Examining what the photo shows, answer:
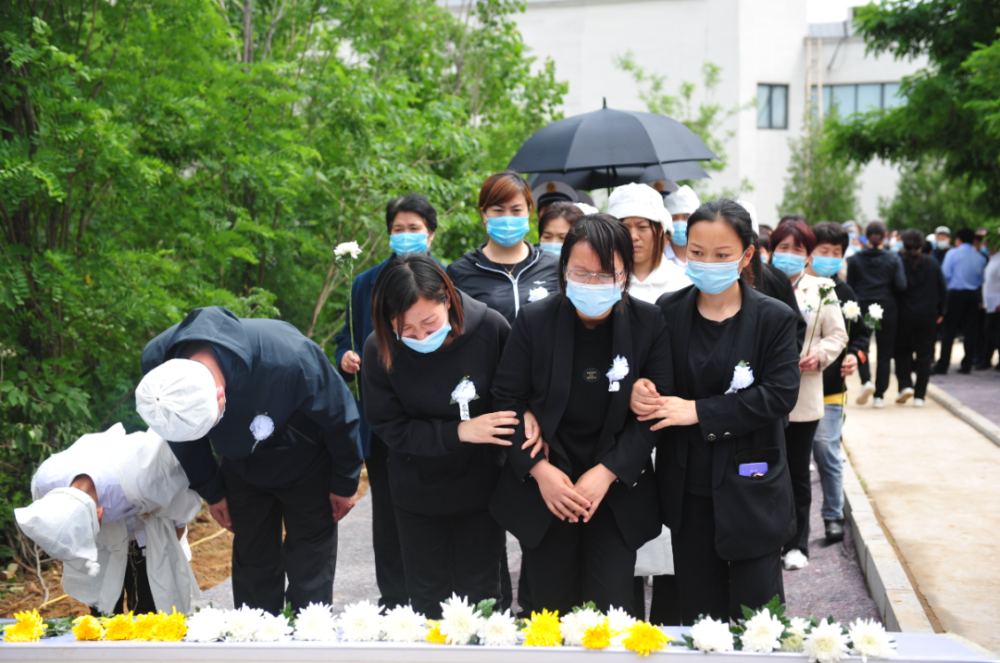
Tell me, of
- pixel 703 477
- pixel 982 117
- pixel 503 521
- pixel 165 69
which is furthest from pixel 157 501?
pixel 982 117

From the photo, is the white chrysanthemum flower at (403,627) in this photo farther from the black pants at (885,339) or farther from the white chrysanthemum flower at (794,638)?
the black pants at (885,339)

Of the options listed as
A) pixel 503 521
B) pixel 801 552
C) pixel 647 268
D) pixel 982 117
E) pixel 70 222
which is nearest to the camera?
pixel 503 521

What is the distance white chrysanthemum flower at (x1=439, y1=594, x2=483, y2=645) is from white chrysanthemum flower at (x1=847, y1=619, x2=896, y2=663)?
3.52 ft

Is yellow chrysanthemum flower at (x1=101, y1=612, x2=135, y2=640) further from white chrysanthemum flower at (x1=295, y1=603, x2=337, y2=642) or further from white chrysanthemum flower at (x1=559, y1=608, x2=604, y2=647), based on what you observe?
white chrysanthemum flower at (x1=559, y1=608, x2=604, y2=647)

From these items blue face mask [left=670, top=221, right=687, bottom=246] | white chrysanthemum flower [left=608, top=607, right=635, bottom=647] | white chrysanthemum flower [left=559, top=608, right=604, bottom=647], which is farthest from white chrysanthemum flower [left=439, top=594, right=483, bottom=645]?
blue face mask [left=670, top=221, right=687, bottom=246]

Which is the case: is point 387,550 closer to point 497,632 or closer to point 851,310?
point 497,632

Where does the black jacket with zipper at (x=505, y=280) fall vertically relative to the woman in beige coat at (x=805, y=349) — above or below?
above

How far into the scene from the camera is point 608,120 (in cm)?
599

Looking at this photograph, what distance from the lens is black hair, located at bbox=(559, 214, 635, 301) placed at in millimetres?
3010

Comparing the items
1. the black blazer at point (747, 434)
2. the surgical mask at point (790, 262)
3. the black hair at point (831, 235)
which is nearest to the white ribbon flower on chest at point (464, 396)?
the black blazer at point (747, 434)

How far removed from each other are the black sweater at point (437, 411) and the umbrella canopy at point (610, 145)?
2595mm

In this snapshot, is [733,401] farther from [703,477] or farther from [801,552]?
[801,552]

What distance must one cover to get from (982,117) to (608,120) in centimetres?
804

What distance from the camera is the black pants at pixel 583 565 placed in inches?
123
